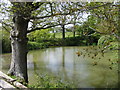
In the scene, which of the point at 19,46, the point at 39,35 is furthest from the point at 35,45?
the point at 19,46

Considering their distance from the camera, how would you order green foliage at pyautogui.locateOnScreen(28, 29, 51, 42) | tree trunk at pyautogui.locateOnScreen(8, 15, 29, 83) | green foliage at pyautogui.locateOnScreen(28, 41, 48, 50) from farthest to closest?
green foliage at pyautogui.locateOnScreen(28, 41, 48, 50) < green foliage at pyautogui.locateOnScreen(28, 29, 51, 42) < tree trunk at pyautogui.locateOnScreen(8, 15, 29, 83)

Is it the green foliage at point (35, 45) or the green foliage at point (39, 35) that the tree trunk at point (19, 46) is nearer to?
the green foliage at point (39, 35)

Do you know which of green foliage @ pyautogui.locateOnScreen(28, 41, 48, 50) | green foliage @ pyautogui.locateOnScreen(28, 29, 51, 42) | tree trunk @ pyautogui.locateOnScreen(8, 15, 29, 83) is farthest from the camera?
green foliage @ pyautogui.locateOnScreen(28, 41, 48, 50)

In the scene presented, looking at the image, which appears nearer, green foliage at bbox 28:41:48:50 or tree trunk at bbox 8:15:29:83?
tree trunk at bbox 8:15:29:83

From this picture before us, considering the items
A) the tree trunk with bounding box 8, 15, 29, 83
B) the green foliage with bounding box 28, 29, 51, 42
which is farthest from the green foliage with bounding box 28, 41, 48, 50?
the tree trunk with bounding box 8, 15, 29, 83

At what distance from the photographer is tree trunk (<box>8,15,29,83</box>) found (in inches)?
117

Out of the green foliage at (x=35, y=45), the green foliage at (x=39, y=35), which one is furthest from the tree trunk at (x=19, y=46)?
the green foliage at (x=35, y=45)

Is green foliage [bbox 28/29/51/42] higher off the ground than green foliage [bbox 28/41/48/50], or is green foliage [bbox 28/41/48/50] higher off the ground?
green foliage [bbox 28/29/51/42]

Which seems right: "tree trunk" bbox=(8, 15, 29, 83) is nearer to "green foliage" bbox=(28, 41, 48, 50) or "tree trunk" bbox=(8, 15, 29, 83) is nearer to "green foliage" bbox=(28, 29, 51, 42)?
"green foliage" bbox=(28, 29, 51, 42)

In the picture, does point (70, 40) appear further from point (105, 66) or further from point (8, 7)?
point (8, 7)

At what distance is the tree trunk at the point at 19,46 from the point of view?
298 cm

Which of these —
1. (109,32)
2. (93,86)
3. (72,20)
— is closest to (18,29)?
(72,20)

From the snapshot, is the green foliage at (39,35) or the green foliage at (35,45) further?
the green foliage at (35,45)

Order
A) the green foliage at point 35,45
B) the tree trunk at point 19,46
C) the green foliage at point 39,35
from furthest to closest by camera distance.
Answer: the green foliage at point 35,45 < the green foliage at point 39,35 < the tree trunk at point 19,46
